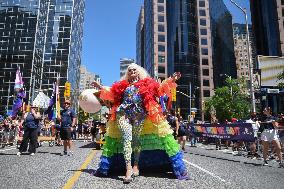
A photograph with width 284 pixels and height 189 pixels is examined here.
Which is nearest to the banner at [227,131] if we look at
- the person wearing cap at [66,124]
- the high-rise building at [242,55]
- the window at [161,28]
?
the person wearing cap at [66,124]

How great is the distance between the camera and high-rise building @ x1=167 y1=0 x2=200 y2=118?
291 feet

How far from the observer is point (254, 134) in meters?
13.0

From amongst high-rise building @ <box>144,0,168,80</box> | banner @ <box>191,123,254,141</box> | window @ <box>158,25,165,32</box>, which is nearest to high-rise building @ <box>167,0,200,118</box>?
high-rise building @ <box>144,0,168,80</box>

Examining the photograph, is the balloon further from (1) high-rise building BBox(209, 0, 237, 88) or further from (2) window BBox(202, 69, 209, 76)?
(1) high-rise building BBox(209, 0, 237, 88)

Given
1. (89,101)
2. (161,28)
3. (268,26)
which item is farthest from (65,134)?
(161,28)

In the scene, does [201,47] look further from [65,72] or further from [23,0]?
[23,0]

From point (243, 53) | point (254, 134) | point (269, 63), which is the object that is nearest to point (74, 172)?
point (254, 134)

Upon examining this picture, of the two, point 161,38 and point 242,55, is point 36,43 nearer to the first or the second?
point 161,38

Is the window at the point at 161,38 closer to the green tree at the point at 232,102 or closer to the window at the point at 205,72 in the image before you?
the window at the point at 205,72

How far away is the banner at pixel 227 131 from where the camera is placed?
13730 millimetres

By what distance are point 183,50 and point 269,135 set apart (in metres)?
83.0

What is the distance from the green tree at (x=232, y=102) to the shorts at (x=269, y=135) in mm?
44371

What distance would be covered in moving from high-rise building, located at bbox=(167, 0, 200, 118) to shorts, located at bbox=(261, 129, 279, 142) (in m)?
77.6

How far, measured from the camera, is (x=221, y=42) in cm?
10900
